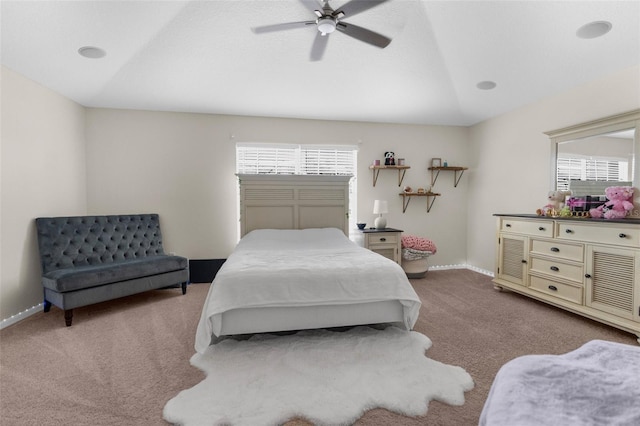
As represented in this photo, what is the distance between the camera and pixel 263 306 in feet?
7.87

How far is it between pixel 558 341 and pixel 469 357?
0.92 meters

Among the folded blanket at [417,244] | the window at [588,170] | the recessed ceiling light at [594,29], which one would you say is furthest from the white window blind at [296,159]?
the recessed ceiling light at [594,29]

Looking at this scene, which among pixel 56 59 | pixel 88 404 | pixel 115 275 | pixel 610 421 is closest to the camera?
pixel 610 421

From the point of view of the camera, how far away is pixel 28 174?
333cm

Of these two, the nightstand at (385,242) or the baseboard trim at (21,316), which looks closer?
the baseboard trim at (21,316)

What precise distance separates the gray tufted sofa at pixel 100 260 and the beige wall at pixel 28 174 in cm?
19

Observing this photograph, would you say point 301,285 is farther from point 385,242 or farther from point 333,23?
point 385,242

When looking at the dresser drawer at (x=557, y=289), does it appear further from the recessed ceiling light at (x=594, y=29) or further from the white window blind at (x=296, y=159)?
the white window blind at (x=296, y=159)

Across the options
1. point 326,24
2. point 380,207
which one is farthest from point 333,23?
point 380,207

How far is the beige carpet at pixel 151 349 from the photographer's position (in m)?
1.75

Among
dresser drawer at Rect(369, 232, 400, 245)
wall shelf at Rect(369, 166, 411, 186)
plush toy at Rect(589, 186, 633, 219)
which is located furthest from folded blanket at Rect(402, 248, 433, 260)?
plush toy at Rect(589, 186, 633, 219)

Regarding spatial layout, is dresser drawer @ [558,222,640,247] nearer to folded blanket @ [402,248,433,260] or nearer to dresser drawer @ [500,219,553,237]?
dresser drawer @ [500,219,553,237]

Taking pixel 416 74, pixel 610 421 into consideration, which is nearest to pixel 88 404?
pixel 610 421

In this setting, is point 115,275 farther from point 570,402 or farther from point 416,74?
point 416,74
